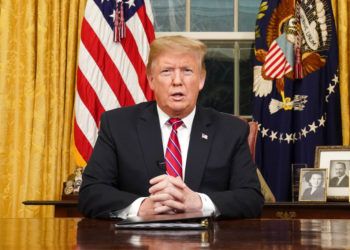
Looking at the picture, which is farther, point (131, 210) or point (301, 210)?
point (301, 210)

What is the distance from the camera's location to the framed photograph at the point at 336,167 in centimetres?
465

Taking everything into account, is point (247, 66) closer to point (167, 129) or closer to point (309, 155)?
point (309, 155)

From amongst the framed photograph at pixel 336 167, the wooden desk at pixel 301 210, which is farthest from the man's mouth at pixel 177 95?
the framed photograph at pixel 336 167

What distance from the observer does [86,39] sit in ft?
16.7

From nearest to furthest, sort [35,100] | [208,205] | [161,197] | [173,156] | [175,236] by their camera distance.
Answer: [175,236]
[161,197]
[208,205]
[173,156]
[35,100]

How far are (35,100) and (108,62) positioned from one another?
23.7 inches

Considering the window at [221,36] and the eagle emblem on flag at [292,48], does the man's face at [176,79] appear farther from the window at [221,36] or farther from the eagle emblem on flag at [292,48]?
the window at [221,36]

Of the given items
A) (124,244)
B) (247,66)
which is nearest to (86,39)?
(247,66)

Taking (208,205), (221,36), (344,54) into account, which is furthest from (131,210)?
(221,36)

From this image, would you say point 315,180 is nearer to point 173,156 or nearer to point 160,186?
point 173,156

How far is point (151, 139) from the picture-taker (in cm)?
292

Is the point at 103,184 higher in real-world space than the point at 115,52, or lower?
lower

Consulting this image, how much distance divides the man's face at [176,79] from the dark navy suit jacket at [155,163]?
0.10 m

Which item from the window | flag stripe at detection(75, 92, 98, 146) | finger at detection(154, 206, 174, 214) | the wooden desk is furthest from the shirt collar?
the window
